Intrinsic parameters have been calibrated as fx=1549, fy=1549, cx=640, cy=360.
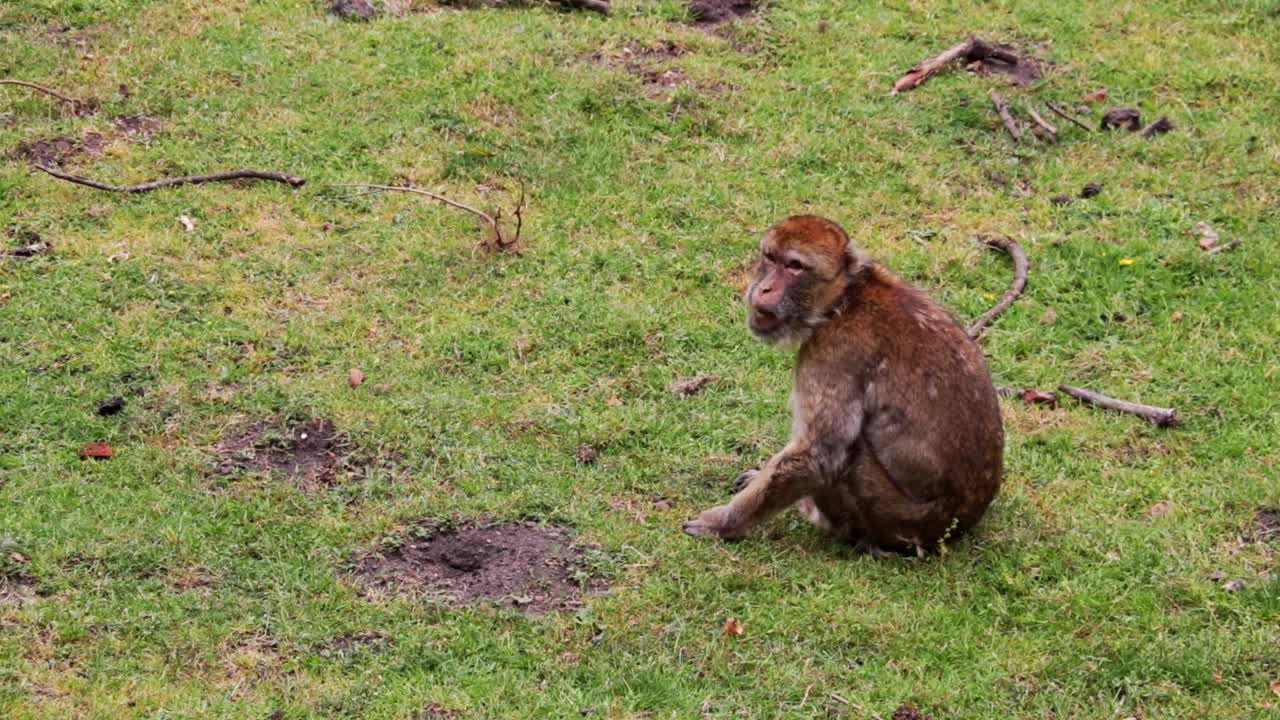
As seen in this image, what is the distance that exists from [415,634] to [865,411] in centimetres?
221

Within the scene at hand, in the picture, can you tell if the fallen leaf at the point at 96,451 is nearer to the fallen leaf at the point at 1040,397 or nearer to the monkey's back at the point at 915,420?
the monkey's back at the point at 915,420

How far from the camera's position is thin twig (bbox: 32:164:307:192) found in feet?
32.8

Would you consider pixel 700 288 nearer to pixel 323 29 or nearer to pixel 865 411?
pixel 865 411

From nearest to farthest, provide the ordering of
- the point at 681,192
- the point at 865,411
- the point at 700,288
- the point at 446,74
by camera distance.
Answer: the point at 865,411 → the point at 700,288 → the point at 681,192 → the point at 446,74

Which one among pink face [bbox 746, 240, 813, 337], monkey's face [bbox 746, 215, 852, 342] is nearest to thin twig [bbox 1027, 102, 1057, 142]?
monkey's face [bbox 746, 215, 852, 342]

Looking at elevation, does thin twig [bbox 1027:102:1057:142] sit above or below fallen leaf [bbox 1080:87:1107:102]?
below

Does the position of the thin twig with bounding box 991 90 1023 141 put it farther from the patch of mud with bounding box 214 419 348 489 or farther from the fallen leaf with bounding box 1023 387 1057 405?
the patch of mud with bounding box 214 419 348 489

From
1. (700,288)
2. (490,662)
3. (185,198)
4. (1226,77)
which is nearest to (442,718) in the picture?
(490,662)

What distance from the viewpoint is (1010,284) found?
966 centimetres

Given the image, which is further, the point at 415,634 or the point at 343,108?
the point at 343,108

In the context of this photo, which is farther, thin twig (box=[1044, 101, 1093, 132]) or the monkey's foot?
thin twig (box=[1044, 101, 1093, 132])

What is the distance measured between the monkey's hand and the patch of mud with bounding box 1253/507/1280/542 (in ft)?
7.94

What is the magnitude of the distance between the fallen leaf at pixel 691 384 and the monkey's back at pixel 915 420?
158cm

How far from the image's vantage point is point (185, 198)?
396 inches
